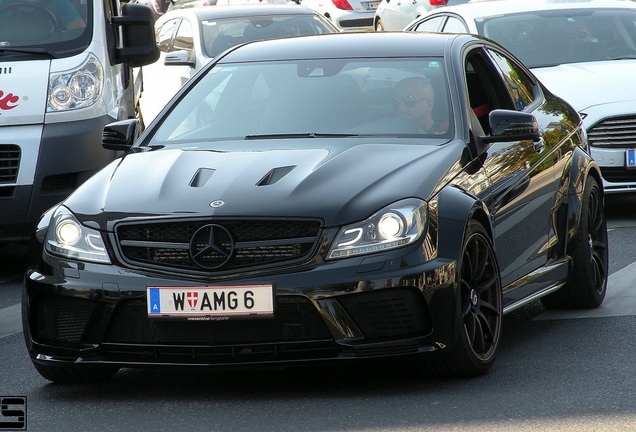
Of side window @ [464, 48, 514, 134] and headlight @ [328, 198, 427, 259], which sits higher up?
headlight @ [328, 198, 427, 259]

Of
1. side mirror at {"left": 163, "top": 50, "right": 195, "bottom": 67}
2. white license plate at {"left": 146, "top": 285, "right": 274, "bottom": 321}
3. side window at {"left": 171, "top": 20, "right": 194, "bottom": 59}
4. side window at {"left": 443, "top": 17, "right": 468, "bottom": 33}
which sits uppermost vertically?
white license plate at {"left": 146, "top": 285, "right": 274, "bottom": 321}

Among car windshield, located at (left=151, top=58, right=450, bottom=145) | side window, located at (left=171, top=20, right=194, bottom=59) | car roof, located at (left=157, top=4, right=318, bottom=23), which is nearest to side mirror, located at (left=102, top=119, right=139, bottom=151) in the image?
car windshield, located at (left=151, top=58, right=450, bottom=145)

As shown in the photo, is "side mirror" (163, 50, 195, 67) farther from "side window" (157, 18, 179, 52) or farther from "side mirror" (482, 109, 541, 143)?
"side mirror" (482, 109, 541, 143)

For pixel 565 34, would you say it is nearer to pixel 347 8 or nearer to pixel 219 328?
pixel 219 328

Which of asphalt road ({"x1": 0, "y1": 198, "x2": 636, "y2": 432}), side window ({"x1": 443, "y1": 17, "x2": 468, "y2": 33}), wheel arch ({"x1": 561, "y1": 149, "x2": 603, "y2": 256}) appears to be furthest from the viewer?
side window ({"x1": 443, "y1": 17, "x2": 468, "y2": 33})

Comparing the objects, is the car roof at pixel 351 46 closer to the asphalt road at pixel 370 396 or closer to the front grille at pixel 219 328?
the asphalt road at pixel 370 396

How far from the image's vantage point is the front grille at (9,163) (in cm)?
1037

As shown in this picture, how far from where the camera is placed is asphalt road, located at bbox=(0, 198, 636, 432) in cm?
595

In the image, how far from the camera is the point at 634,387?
6434 millimetres

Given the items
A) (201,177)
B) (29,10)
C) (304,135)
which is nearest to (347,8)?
(29,10)

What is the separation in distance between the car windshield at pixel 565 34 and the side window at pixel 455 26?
10.8 inches

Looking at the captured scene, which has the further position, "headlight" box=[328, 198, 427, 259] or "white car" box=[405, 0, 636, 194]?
"white car" box=[405, 0, 636, 194]

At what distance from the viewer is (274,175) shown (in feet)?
22.3

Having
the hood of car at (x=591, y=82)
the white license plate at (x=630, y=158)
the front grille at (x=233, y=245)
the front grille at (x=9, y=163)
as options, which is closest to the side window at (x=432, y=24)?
the hood of car at (x=591, y=82)
